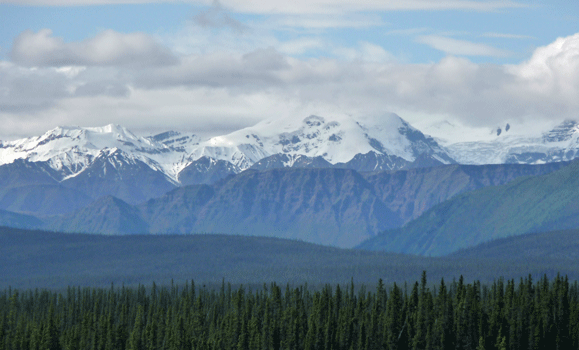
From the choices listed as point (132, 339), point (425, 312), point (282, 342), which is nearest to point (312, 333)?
point (282, 342)

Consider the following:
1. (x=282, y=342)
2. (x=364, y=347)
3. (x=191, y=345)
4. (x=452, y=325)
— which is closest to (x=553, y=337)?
(x=452, y=325)

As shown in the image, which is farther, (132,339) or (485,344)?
→ (132,339)

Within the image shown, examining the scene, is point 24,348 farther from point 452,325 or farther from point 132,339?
point 452,325

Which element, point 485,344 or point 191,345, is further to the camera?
point 191,345

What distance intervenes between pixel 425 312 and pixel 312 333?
2262 cm

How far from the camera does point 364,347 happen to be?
186875 millimetres

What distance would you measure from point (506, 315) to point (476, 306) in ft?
24.6

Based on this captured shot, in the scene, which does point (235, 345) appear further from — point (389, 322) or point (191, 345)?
point (389, 322)

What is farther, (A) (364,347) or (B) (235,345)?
(B) (235,345)

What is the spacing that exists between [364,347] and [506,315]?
107 feet

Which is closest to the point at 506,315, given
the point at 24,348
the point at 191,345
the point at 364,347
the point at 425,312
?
the point at 425,312

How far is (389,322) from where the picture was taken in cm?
19300

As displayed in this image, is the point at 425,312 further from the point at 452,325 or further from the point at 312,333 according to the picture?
the point at 312,333

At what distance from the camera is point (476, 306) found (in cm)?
19625
